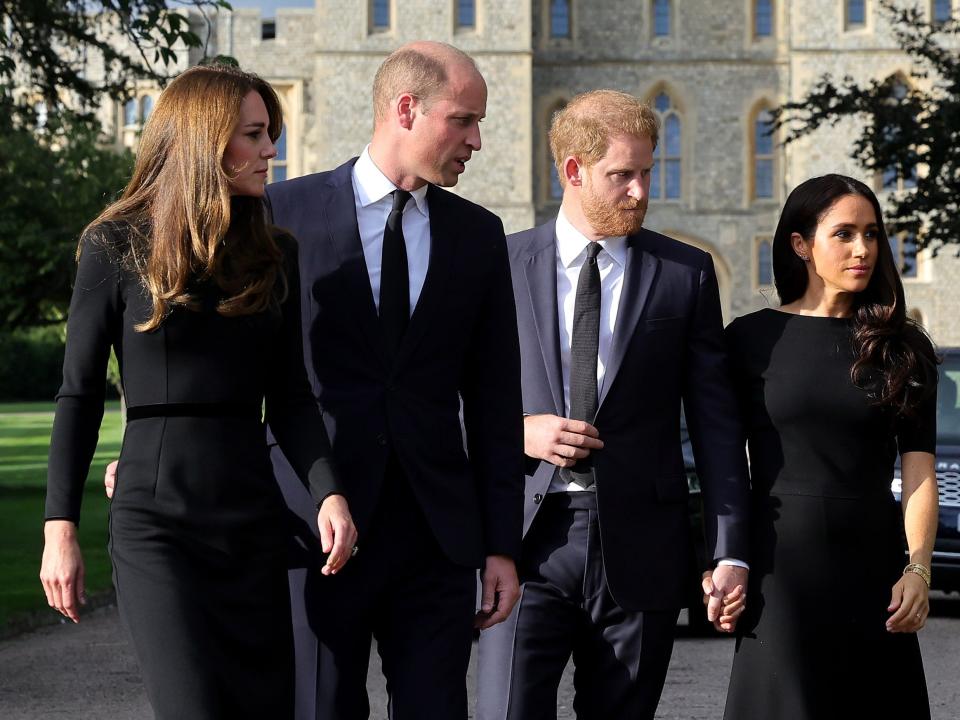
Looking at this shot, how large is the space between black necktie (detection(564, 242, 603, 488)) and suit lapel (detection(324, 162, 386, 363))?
672 mm

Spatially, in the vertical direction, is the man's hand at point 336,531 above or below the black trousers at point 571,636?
above

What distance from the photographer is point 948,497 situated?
10062 millimetres

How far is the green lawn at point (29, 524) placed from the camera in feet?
37.8

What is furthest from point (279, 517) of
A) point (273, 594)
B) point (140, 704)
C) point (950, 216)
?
→ point (950, 216)

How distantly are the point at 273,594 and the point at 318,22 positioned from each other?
41.3 m

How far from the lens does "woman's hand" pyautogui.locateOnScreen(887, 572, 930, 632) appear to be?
3922 millimetres

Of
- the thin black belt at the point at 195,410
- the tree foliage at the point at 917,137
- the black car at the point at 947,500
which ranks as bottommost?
the black car at the point at 947,500

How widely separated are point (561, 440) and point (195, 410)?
3.48 feet

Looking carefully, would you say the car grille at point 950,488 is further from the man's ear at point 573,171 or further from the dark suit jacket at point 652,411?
the man's ear at point 573,171

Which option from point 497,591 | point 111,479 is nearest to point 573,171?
point 497,591

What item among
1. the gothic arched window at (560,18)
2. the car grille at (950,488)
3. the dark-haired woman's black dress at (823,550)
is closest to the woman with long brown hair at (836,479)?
the dark-haired woman's black dress at (823,550)

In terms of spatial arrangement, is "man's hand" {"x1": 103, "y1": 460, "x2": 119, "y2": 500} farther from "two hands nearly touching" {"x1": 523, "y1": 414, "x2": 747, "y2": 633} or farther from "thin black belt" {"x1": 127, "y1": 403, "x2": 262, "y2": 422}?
"two hands nearly touching" {"x1": 523, "y1": 414, "x2": 747, "y2": 633}

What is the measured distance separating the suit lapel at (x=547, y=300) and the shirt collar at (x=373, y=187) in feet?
1.71

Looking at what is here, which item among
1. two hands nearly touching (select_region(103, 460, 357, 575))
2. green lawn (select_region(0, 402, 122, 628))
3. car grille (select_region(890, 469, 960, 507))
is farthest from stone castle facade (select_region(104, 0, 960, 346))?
two hands nearly touching (select_region(103, 460, 357, 575))
